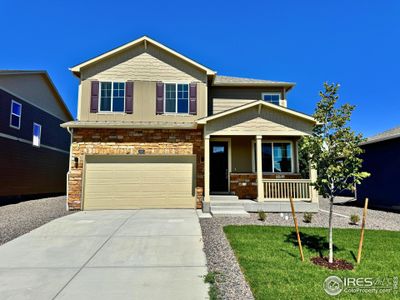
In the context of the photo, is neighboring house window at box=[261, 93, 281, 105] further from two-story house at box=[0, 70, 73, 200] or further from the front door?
two-story house at box=[0, 70, 73, 200]

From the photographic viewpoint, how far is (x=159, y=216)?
9688 millimetres

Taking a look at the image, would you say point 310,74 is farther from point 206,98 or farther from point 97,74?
point 97,74

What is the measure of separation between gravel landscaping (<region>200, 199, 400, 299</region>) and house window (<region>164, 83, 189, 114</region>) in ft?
17.9

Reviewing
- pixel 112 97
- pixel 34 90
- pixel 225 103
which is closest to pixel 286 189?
pixel 225 103

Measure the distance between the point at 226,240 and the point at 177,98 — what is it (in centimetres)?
760

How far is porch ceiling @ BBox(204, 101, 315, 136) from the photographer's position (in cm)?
1088

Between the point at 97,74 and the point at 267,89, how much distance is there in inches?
330

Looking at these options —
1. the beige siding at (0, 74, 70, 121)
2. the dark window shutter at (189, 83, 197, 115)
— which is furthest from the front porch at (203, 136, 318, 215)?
the beige siding at (0, 74, 70, 121)

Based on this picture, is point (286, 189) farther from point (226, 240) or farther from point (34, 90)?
point (34, 90)

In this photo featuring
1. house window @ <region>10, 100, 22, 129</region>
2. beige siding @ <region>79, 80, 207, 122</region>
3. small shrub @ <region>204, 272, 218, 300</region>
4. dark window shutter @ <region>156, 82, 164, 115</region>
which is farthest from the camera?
house window @ <region>10, 100, 22, 129</region>

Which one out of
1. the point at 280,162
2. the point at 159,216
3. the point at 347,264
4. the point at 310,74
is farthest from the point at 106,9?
the point at 310,74

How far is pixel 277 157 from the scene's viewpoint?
41.1 ft

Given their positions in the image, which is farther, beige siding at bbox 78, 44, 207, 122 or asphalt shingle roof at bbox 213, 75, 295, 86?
asphalt shingle roof at bbox 213, 75, 295, 86

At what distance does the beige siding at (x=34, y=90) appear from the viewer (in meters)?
14.2
